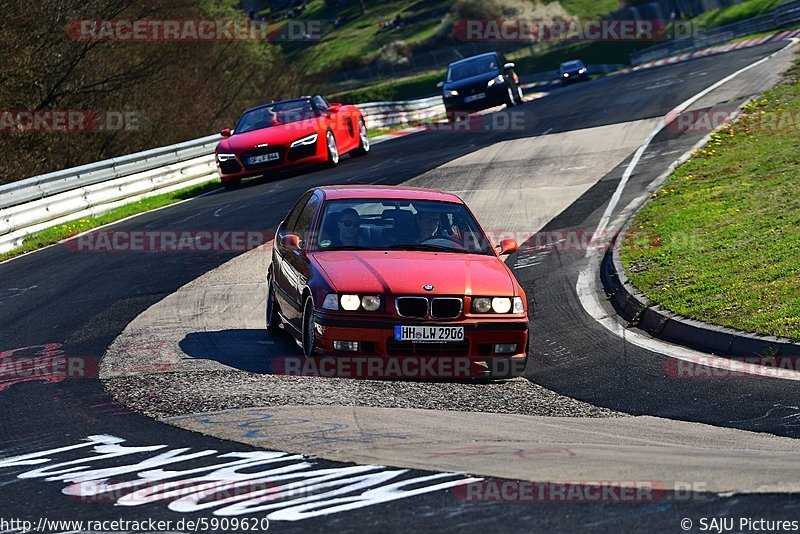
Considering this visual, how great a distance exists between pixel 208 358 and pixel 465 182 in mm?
12321

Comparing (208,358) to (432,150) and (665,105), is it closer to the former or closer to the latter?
(432,150)

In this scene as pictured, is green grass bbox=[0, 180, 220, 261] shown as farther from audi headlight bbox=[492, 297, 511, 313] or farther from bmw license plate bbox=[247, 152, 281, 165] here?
audi headlight bbox=[492, 297, 511, 313]

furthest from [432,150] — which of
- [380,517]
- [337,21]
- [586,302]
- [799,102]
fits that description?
[337,21]

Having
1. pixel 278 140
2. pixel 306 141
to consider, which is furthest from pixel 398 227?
pixel 306 141

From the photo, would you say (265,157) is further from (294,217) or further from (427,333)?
(427,333)

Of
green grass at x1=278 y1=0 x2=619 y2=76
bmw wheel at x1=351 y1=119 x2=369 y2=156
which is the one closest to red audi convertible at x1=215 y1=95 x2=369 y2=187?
bmw wheel at x1=351 y1=119 x2=369 y2=156

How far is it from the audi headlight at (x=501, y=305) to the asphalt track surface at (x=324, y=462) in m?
0.61

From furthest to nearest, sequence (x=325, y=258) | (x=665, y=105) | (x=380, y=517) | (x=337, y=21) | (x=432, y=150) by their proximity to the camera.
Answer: (x=337, y=21)
(x=665, y=105)
(x=432, y=150)
(x=325, y=258)
(x=380, y=517)

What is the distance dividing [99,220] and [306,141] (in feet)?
14.8

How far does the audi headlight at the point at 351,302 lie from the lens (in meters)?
9.02

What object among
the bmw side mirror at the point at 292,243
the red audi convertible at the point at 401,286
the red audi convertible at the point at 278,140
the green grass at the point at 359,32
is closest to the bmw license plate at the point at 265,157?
the red audi convertible at the point at 278,140

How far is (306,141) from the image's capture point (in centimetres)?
2322

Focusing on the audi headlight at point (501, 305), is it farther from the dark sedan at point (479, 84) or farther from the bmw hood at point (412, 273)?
Result: the dark sedan at point (479, 84)

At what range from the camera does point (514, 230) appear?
17.2m
